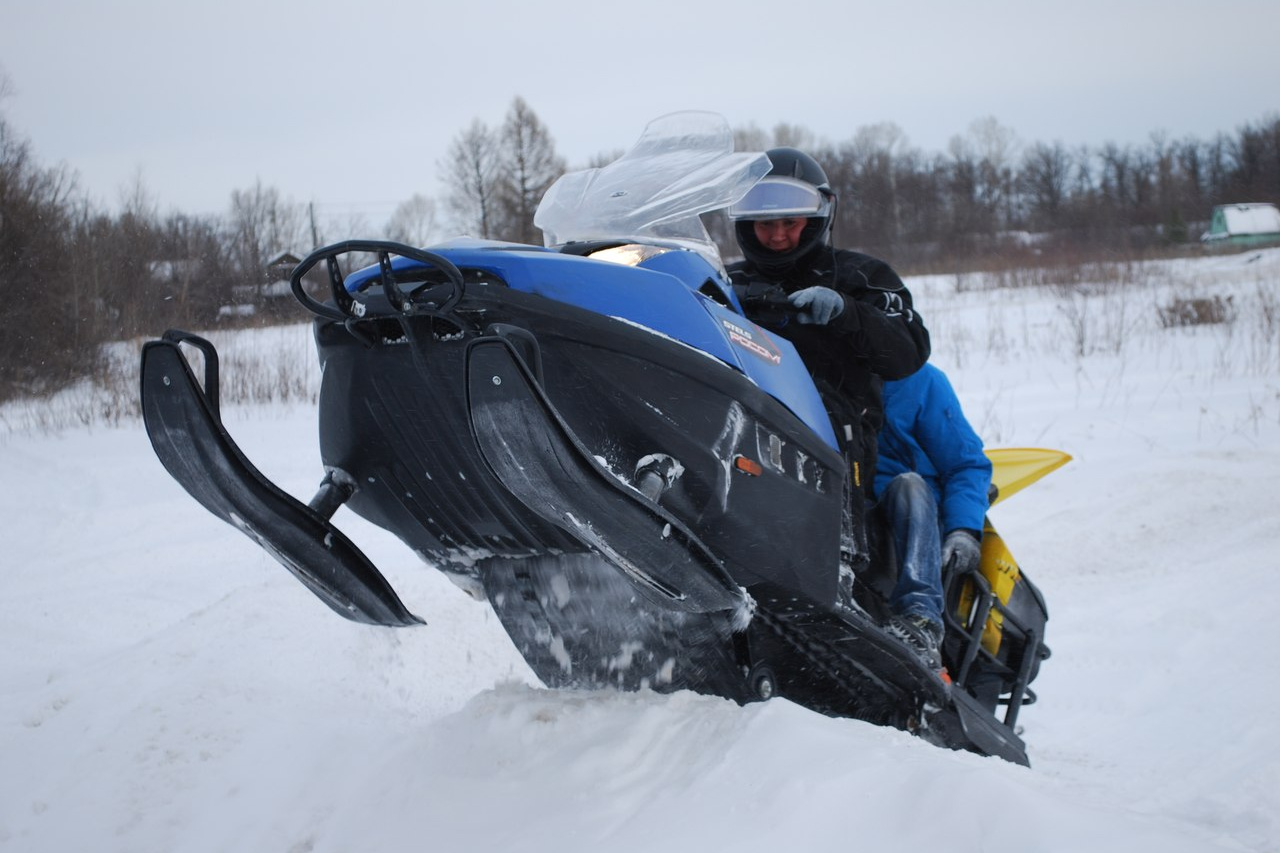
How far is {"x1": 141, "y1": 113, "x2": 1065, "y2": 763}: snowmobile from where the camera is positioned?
192 cm

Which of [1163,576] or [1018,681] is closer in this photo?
[1018,681]

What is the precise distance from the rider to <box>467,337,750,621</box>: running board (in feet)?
2.75

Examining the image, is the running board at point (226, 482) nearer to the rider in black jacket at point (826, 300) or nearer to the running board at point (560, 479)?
the running board at point (560, 479)

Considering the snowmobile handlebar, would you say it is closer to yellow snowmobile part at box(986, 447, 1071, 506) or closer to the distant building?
yellow snowmobile part at box(986, 447, 1071, 506)

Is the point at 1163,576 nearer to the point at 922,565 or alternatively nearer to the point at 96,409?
the point at 922,565

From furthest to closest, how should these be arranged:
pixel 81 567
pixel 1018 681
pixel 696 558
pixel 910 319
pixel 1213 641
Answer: pixel 81 567 < pixel 1213 641 < pixel 1018 681 < pixel 910 319 < pixel 696 558

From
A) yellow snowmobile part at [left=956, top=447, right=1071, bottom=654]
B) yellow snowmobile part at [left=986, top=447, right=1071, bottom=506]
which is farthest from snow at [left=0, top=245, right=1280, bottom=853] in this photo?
yellow snowmobile part at [left=986, top=447, right=1071, bottom=506]

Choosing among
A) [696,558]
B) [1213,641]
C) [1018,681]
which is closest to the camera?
[696,558]

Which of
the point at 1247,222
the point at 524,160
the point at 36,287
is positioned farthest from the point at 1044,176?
the point at 36,287

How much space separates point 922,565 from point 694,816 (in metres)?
1.20

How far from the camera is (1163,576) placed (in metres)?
5.11

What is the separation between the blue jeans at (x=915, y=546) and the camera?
2.97 metres

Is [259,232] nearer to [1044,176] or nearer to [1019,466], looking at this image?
[1019,466]

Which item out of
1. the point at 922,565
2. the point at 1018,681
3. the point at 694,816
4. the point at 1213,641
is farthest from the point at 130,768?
the point at 1213,641
